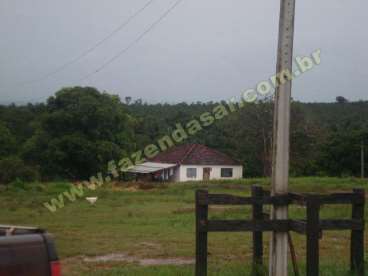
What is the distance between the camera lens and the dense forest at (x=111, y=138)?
4212 cm

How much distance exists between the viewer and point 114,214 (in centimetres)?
2055

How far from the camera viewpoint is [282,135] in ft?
26.3

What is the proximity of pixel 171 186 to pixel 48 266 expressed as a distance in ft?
96.6

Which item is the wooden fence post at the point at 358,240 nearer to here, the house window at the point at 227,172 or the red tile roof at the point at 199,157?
the red tile roof at the point at 199,157

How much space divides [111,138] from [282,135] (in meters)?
36.8

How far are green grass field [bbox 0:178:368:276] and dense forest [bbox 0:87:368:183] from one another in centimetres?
1173

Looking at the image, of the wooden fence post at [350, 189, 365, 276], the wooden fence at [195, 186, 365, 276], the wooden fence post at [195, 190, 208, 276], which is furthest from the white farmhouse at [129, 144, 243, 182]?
the wooden fence post at [195, 190, 208, 276]

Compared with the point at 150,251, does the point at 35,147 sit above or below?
above

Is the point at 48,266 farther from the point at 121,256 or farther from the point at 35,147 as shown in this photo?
the point at 35,147

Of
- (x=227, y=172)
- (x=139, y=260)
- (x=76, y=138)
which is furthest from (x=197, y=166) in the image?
(x=139, y=260)

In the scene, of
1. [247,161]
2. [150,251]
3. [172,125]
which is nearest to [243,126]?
[247,161]

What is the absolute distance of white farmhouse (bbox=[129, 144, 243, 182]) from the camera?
55.6 metres

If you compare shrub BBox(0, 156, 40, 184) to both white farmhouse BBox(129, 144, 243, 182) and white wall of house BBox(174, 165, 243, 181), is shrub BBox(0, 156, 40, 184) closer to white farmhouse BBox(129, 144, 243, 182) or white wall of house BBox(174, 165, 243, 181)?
white wall of house BBox(174, 165, 243, 181)

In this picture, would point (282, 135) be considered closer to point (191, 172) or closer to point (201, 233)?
point (201, 233)
